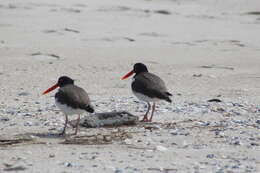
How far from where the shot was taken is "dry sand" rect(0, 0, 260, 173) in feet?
25.5

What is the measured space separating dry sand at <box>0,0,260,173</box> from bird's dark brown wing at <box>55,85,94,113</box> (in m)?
0.42

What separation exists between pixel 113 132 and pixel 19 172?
2.21m

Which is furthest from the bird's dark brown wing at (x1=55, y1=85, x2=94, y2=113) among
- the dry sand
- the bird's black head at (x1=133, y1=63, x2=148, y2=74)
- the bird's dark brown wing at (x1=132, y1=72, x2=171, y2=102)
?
the bird's black head at (x1=133, y1=63, x2=148, y2=74)

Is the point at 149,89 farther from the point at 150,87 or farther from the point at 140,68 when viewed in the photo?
the point at 140,68

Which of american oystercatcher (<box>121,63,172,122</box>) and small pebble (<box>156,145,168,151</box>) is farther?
american oystercatcher (<box>121,63,172,122</box>)

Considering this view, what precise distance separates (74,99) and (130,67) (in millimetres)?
6861

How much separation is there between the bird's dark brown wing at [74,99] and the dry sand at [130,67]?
0.42 m

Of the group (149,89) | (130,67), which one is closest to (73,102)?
(149,89)

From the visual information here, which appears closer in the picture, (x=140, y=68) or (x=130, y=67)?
(x=140, y=68)

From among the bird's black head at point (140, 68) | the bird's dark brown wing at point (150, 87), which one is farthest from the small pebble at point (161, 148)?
the bird's black head at point (140, 68)

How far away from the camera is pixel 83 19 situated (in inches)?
816

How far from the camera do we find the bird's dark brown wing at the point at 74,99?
8.90 m

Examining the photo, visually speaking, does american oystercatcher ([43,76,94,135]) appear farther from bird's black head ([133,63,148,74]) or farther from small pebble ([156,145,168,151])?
bird's black head ([133,63,148,74])

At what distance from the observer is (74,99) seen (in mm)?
8961
